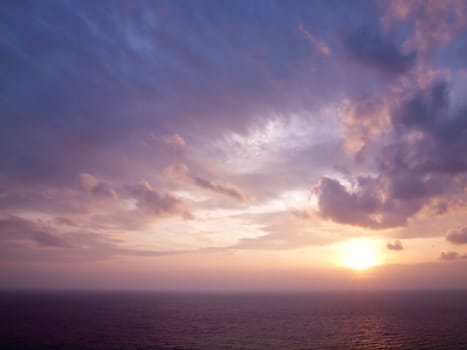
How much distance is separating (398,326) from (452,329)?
14.9 m

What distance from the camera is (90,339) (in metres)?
82.4

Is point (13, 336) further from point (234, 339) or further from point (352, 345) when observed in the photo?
point (352, 345)

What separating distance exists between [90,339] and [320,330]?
59542 mm

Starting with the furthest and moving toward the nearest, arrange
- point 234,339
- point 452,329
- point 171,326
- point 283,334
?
point 171,326
point 452,329
point 283,334
point 234,339

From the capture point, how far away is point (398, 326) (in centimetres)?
10569

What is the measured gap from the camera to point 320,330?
95.4 meters

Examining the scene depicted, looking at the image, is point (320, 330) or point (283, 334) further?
point (320, 330)

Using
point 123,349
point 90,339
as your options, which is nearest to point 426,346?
point 123,349

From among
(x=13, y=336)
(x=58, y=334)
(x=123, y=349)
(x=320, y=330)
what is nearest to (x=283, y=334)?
(x=320, y=330)

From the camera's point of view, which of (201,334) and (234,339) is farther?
(201,334)

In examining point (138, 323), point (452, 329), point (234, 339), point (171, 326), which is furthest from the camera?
point (138, 323)

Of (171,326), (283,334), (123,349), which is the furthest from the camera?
(171,326)

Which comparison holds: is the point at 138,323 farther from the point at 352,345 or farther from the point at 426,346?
the point at 426,346

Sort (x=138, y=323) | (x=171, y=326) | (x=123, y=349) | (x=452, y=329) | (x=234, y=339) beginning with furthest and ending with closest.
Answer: (x=138, y=323) < (x=171, y=326) < (x=452, y=329) < (x=234, y=339) < (x=123, y=349)
